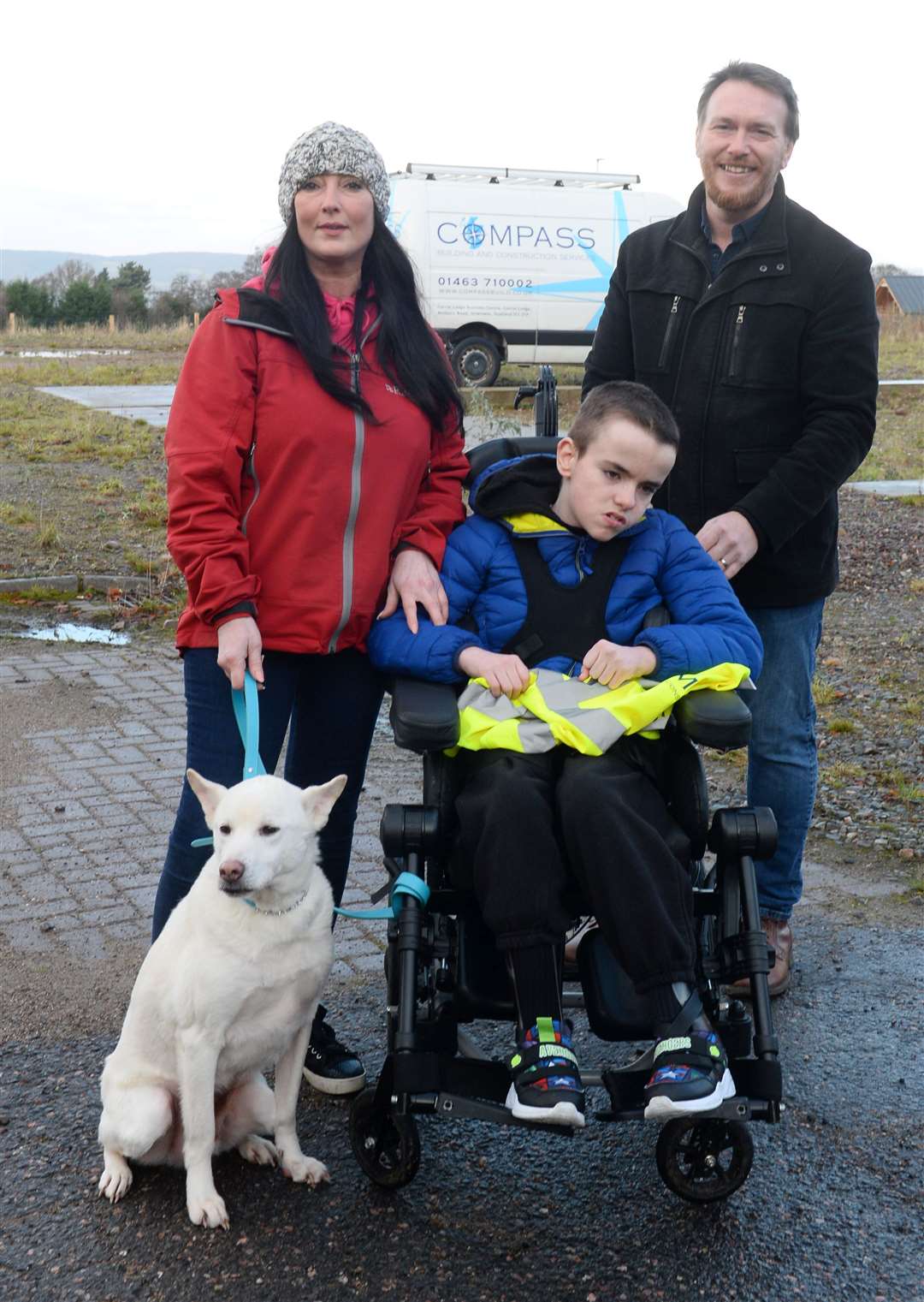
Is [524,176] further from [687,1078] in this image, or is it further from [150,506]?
[687,1078]

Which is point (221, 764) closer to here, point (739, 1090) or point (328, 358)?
point (328, 358)

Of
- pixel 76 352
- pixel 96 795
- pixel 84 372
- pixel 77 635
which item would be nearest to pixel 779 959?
pixel 96 795

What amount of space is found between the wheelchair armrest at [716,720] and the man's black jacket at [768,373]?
76 centimetres

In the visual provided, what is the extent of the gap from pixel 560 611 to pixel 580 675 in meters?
0.20

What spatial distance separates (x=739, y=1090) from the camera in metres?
2.78

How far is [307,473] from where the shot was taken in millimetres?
3117

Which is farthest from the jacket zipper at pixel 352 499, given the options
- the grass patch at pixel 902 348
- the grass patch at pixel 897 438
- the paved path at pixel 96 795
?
the grass patch at pixel 902 348

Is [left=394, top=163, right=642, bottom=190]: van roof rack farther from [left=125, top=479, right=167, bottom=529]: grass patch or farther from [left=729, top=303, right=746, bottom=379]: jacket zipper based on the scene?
[left=729, top=303, right=746, bottom=379]: jacket zipper

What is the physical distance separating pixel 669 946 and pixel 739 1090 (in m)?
0.34

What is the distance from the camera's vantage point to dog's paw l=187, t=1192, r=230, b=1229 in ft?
9.34

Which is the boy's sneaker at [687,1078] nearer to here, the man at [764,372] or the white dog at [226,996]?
the white dog at [226,996]

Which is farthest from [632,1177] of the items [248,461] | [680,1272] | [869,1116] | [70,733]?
[70,733]

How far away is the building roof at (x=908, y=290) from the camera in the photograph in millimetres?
51312

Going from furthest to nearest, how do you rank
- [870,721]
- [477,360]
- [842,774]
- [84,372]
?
[84,372] → [477,360] → [870,721] → [842,774]
